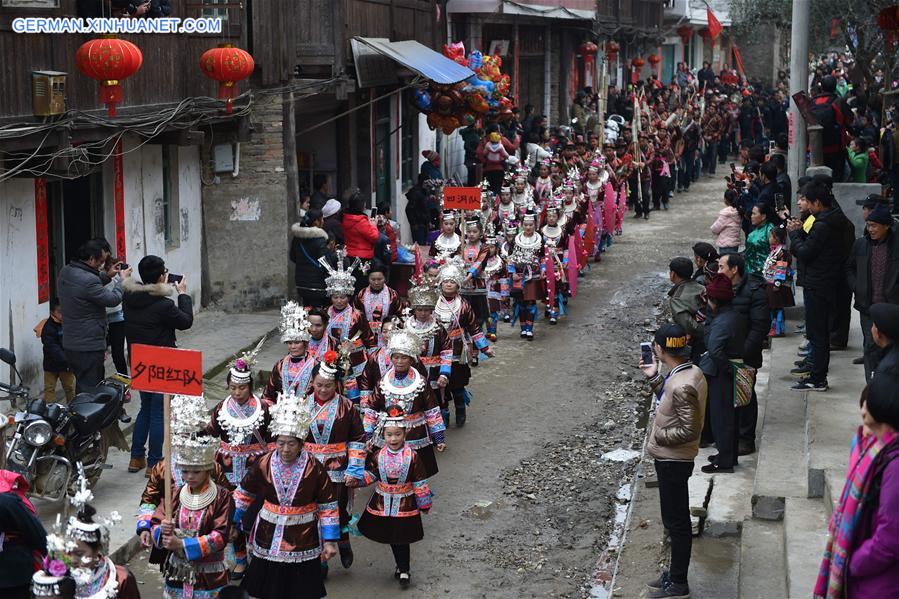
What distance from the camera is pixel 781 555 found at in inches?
336

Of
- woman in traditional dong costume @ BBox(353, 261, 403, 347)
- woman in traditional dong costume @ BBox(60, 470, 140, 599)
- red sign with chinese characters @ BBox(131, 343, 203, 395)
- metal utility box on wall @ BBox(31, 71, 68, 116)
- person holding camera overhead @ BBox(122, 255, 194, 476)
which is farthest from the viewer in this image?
woman in traditional dong costume @ BBox(353, 261, 403, 347)

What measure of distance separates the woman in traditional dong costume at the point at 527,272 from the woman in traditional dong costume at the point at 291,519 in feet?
27.2

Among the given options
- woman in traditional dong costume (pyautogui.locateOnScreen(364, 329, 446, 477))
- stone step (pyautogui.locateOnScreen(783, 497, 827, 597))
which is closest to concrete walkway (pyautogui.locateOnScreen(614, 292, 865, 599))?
stone step (pyautogui.locateOnScreen(783, 497, 827, 597))

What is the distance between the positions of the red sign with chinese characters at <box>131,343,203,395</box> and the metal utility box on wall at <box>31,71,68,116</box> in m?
4.08

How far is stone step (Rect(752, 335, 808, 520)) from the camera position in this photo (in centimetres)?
922

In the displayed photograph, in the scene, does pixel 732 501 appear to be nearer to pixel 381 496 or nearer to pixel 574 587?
pixel 574 587

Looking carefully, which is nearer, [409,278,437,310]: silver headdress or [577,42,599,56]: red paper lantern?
[409,278,437,310]: silver headdress

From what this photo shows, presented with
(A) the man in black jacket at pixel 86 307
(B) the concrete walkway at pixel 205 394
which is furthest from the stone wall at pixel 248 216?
(A) the man in black jacket at pixel 86 307

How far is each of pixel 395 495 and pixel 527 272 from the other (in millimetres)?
7549

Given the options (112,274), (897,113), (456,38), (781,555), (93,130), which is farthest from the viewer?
(456,38)

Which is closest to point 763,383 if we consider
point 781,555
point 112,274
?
point 781,555

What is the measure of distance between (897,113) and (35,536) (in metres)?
11.4

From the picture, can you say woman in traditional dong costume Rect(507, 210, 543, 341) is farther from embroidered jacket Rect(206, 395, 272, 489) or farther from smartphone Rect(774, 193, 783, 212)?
embroidered jacket Rect(206, 395, 272, 489)

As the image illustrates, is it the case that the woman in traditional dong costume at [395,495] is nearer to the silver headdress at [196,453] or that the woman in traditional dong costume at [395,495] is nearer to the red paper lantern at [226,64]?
the silver headdress at [196,453]
